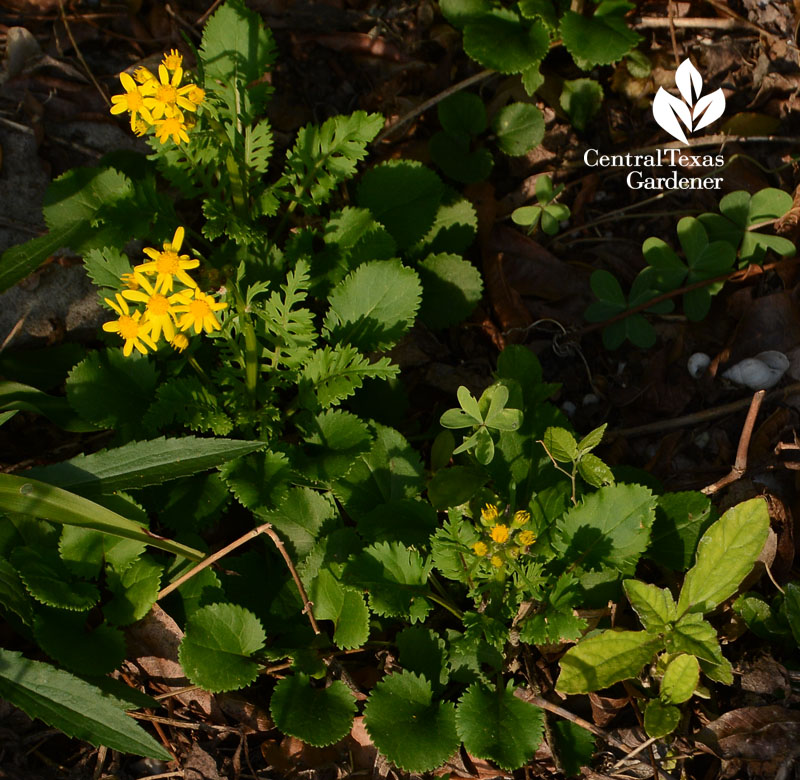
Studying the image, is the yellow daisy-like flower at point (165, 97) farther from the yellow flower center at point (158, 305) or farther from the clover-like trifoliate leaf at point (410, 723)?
the clover-like trifoliate leaf at point (410, 723)

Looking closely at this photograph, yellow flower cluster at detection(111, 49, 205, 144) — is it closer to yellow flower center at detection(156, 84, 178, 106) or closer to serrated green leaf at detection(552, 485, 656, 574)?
yellow flower center at detection(156, 84, 178, 106)

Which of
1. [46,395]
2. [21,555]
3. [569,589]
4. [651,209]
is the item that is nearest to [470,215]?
[651,209]

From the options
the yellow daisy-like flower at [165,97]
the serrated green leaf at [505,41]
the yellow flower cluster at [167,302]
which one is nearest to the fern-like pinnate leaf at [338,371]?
the yellow flower cluster at [167,302]

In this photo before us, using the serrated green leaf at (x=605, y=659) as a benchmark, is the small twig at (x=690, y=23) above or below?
above

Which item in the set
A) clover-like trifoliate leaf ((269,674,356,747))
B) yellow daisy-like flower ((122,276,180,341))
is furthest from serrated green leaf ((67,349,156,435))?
clover-like trifoliate leaf ((269,674,356,747))

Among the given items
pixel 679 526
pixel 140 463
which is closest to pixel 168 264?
pixel 140 463

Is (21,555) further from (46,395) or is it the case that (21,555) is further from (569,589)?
(569,589)
